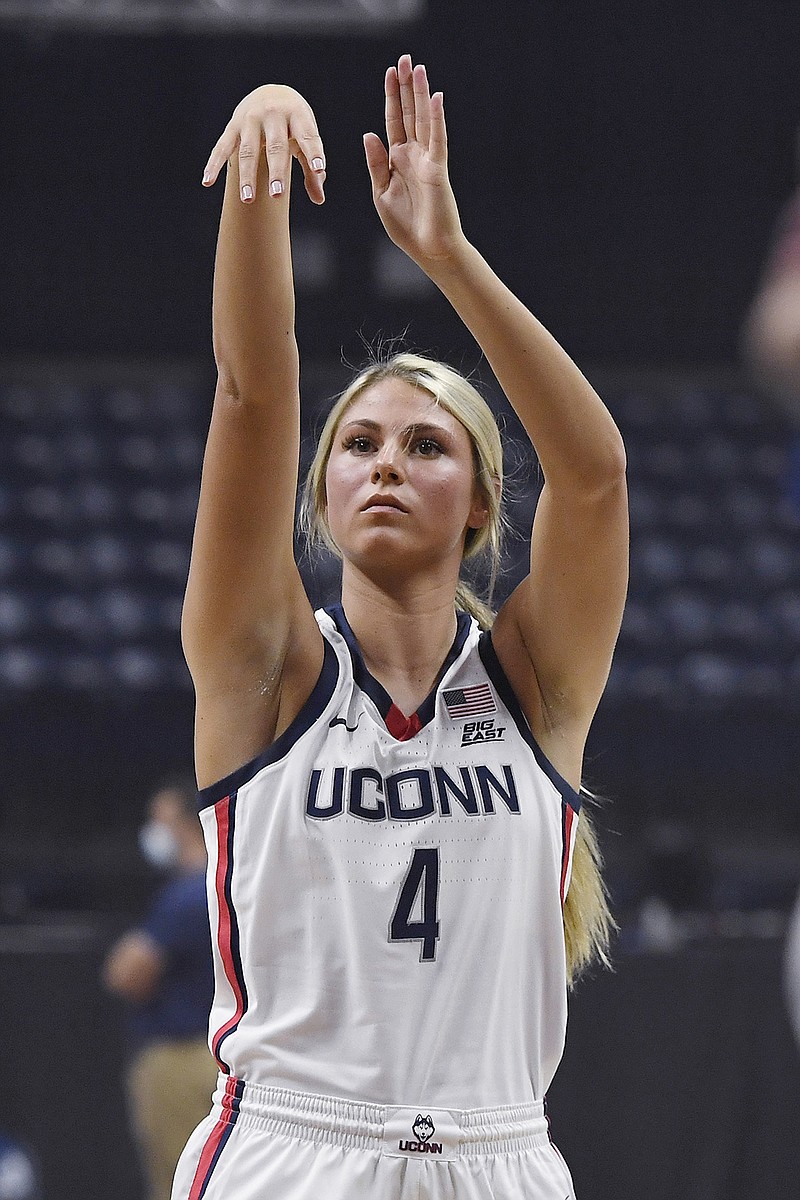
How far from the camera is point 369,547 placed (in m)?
2.16

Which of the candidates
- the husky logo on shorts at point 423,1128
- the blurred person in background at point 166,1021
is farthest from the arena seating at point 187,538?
the husky logo on shorts at point 423,1128

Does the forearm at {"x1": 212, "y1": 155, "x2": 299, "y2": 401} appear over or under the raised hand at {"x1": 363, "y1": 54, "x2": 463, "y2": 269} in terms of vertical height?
under

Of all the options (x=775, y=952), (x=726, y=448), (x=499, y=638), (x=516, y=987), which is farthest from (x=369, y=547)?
(x=726, y=448)

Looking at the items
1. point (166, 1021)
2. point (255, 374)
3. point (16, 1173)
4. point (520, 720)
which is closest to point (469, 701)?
point (520, 720)

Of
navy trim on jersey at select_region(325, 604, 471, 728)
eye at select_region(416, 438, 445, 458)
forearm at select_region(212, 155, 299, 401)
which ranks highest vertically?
forearm at select_region(212, 155, 299, 401)

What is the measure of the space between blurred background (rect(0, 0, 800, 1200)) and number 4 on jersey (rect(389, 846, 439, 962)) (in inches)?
305

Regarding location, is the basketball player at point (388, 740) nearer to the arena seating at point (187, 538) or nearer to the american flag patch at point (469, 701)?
the american flag patch at point (469, 701)

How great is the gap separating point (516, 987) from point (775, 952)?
395 centimetres

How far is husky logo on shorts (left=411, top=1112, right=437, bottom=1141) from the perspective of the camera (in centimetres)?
191

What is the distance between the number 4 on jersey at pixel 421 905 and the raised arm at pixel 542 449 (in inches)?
12.3

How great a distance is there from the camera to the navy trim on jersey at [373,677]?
2.17 meters

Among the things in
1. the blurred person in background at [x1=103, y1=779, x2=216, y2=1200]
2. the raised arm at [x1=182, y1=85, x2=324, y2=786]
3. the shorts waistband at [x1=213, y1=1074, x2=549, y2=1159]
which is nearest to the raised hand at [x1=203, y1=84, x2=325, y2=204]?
the raised arm at [x1=182, y1=85, x2=324, y2=786]

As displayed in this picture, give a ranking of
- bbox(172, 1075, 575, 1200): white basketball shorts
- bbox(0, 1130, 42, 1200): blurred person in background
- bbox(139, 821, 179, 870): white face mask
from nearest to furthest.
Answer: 1. bbox(172, 1075, 575, 1200): white basketball shorts
2. bbox(0, 1130, 42, 1200): blurred person in background
3. bbox(139, 821, 179, 870): white face mask

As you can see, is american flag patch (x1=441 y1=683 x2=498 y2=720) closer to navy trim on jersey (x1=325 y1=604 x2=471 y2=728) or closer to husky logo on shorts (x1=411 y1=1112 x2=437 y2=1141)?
navy trim on jersey (x1=325 y1=604 x2=471 y2=728)
